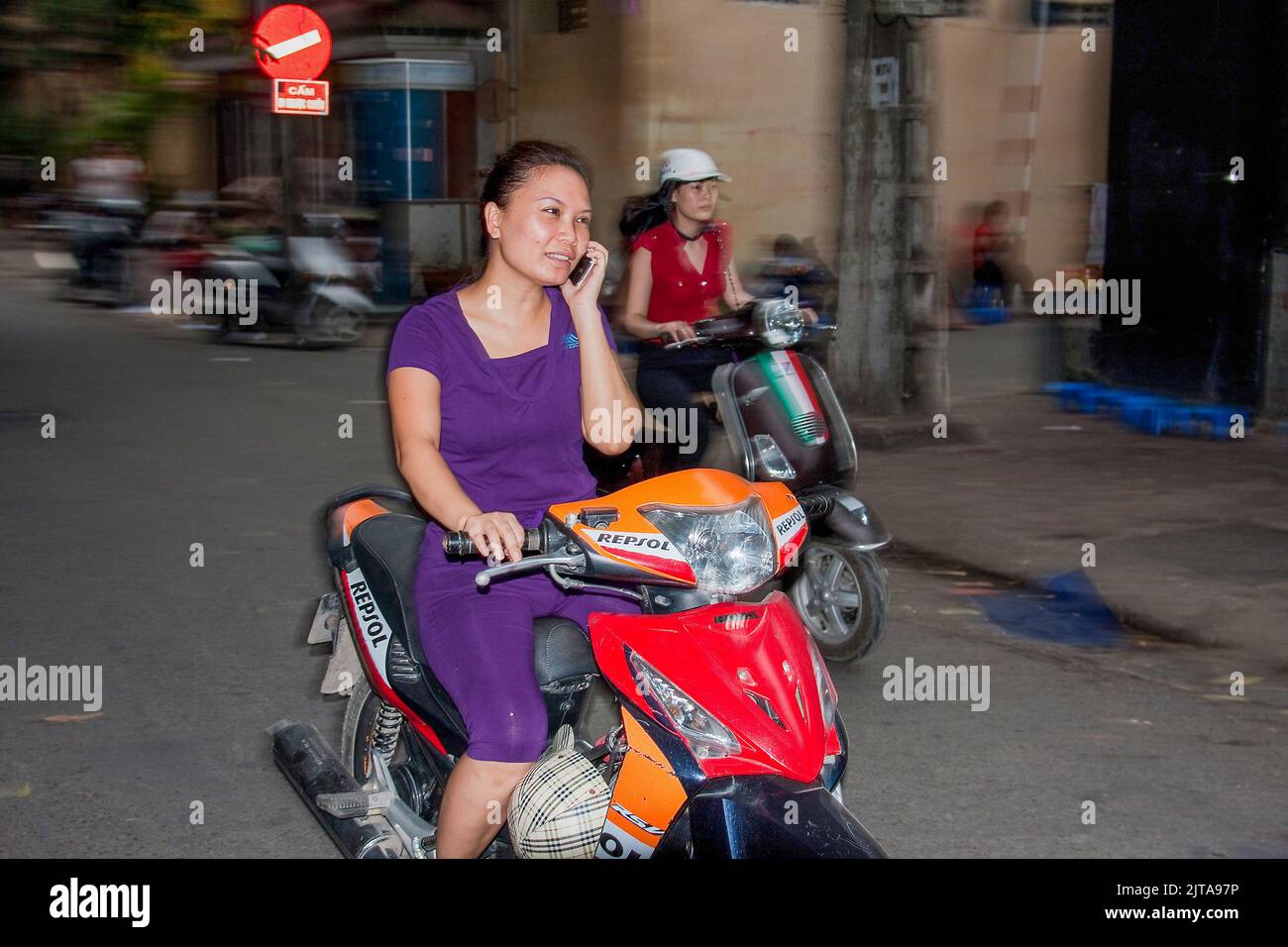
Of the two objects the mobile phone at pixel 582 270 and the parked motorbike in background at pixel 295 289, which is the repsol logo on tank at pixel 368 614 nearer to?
the mobile phone at pixel 582 270

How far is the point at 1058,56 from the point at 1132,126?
979 cm

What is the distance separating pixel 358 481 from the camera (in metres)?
9.54

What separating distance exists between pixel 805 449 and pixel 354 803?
8.78ft

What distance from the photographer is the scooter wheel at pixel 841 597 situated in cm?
588

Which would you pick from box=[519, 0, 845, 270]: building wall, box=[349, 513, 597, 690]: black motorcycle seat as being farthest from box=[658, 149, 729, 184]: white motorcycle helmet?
box=[519, 0, 845, 270]: building wall

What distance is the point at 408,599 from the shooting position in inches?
137

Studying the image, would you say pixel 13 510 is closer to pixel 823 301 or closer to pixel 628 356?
pixel 628 356

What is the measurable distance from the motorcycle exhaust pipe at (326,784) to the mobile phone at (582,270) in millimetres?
1394

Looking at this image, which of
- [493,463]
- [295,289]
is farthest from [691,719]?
[295,289]

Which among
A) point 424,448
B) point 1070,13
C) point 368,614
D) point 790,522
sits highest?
point 1070,13

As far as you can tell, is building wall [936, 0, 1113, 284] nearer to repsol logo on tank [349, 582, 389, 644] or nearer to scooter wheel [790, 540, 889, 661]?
scooter wheel [790, 540, 889, 661]

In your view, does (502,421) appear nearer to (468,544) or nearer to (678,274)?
(468,544)

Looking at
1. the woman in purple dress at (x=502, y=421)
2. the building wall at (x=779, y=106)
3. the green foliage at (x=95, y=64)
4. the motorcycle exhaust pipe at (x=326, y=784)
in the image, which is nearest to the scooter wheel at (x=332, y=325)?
the building wall at (x=779, y=106)

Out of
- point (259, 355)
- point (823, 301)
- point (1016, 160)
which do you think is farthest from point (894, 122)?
point (1016, 160)
